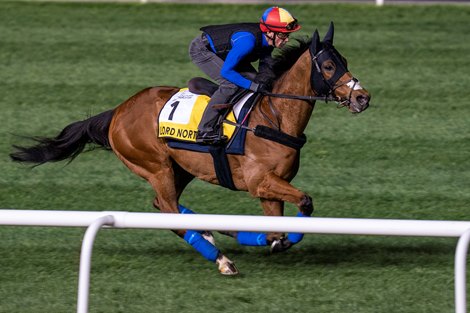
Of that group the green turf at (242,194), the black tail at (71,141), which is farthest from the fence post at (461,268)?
the black tail at (71,141)

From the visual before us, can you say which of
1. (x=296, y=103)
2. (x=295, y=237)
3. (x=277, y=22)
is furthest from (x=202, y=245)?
(x=277, y=22)

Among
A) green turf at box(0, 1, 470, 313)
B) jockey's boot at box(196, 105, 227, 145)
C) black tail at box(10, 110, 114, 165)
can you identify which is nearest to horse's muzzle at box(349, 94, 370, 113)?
jockey's boot at box(196, 105, 227, 145)

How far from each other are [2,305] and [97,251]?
3.69ft

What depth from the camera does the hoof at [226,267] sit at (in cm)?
653

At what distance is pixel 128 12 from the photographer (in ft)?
43.0

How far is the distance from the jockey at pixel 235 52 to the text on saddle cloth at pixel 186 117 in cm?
7

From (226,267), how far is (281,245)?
→ 383 mm

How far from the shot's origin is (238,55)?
663 cm


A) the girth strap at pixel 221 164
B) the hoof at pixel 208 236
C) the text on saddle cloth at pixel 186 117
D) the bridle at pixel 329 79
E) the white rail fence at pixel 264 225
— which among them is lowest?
the hoof at pixel 208 236

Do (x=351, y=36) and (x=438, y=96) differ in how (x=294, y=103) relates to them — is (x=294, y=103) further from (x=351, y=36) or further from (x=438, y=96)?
(x=351, y=36)

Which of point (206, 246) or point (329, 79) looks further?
point (206, 246)

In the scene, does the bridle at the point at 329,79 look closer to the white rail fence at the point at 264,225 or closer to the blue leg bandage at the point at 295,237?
the blue leg bandage at the point at 295,237

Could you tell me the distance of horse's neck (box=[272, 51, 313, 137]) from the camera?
6684 mm

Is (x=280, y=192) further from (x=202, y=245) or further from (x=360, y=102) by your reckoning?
(x=360, y=102)
